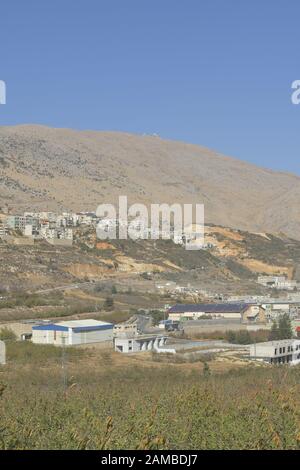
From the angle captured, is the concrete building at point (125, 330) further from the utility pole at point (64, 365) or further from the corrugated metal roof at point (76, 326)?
the utility pole at point (64, 365)

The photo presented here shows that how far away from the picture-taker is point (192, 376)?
23.0 meters

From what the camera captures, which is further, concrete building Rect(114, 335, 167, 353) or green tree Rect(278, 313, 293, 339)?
green tree Rect(278, 313, 293, 339)

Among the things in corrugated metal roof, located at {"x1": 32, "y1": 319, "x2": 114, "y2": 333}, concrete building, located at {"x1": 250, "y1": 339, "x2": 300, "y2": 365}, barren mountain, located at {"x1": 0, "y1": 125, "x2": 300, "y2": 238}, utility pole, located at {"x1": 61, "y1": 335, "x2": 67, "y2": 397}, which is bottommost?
concrete building, located at {"x1": 250, "y1": 339, "x2": 300, "y2": 365}

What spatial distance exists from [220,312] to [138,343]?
10604 millimetres

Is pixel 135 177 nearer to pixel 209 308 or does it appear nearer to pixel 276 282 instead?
pixel 276 282

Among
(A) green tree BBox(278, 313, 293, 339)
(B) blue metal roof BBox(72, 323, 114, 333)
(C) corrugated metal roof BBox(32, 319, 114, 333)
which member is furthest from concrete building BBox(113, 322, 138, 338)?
(A) green tree BBox(278, 313, 293, 339)

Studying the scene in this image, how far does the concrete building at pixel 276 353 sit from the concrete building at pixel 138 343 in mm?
4551

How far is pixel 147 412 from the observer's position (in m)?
12.8

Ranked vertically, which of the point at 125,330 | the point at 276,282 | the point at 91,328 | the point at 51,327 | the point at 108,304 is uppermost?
the point at 276,282

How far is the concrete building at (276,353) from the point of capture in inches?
1150

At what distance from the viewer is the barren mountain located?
101500mm

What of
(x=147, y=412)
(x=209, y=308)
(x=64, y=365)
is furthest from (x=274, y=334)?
(x=147, y=412)

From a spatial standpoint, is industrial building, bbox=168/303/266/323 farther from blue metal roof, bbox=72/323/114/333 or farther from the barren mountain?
the barren mountain

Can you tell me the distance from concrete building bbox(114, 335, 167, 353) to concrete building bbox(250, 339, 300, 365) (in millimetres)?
4551
